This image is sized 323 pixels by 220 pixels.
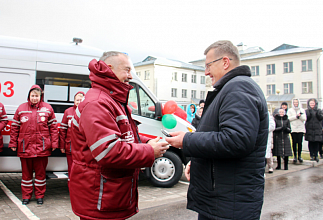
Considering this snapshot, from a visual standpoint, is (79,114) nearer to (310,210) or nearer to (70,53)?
(70,53)

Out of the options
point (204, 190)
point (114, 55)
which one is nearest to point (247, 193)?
point (204, 190)

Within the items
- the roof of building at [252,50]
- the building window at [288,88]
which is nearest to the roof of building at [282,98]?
the building window at [288,88]

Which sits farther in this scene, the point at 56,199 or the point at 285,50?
the point at 285,50

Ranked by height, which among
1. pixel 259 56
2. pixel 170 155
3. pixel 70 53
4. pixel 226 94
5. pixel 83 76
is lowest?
pixel 170 155

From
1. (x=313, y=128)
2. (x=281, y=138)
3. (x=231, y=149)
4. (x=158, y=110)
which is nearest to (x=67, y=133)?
(x=158, y=110)

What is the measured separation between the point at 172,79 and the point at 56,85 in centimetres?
4643

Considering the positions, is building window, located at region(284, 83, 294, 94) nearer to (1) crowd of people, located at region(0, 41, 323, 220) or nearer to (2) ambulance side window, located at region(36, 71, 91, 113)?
(2) ambulance side window, located at region(36, 71, 91, 113)

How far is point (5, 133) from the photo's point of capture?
5.07 meters

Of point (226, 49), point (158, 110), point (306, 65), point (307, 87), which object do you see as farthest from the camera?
point (306, 65)

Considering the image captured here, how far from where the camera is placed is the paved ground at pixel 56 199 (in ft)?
13.7

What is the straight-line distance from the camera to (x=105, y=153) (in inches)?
71.4

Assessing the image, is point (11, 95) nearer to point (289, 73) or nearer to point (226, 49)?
point (226, 49)

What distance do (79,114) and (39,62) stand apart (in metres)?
3.86

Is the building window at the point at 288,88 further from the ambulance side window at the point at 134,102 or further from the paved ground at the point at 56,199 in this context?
the ambulance side window at the point at 134,102
